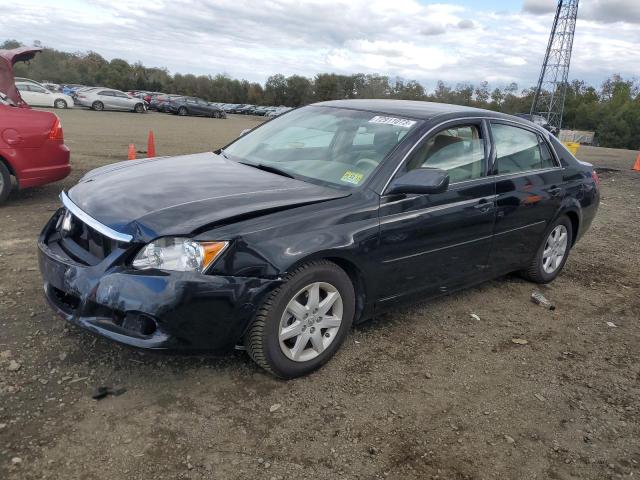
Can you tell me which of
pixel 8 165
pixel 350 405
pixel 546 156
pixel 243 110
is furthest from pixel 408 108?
pixel 243 110

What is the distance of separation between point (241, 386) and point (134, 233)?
1076 mm

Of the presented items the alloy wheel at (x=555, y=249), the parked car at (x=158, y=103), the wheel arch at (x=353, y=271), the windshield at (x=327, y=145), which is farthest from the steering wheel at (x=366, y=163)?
the parked car at (x=158, y=103)

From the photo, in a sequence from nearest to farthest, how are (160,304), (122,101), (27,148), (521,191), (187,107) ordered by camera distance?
(160,304)
(521,191)
(27,148)
(122,101)
(187,107)

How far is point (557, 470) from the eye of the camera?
108 inches

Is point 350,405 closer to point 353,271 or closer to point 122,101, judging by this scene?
point 353,271

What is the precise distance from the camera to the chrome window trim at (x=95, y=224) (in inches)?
115

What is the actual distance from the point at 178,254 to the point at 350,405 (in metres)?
1.29

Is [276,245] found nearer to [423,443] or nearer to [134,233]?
[134,233]

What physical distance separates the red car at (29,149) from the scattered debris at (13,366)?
3940mm

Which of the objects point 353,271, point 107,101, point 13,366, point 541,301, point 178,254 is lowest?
point 13,366

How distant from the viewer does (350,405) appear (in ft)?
10.3

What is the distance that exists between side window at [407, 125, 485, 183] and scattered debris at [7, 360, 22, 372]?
8.92 ft

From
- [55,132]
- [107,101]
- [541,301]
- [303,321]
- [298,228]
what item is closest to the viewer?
[298,228]

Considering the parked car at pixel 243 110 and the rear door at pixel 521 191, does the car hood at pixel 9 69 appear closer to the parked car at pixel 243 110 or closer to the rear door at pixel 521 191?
the rear door at pixel 521 191
